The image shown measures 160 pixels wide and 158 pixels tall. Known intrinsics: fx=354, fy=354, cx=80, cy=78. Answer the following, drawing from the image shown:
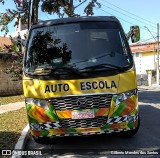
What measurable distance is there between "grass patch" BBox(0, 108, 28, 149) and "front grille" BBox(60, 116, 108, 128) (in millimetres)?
1393

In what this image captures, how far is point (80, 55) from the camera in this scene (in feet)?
22.8

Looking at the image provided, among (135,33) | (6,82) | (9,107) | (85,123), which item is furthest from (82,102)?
(6,82)

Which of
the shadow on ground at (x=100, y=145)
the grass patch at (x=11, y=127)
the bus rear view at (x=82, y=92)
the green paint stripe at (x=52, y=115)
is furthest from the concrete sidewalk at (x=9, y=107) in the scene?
the green paint stripe at (x=52, y=115)

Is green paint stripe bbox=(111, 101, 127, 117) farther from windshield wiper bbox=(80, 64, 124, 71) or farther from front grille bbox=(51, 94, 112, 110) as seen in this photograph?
windshield wiper bbox=(80, 64, 124, 71)

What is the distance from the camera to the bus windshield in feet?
22.2

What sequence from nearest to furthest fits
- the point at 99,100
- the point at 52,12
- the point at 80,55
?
the point at 99,100, the point at 80,55, the point at 52,12

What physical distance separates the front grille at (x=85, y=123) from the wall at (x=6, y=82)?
12.1 m

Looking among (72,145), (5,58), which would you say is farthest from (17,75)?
(72,145)

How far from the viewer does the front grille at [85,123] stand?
21.0 feet

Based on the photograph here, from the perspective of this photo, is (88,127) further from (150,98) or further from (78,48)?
(150,98)

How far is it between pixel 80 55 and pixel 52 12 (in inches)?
382

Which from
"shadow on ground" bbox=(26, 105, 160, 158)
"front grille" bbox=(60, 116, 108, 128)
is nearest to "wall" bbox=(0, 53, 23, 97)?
"shadow on ground" bbox=(26, 105, 160, 158)

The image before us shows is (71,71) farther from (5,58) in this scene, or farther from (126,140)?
(5,58)

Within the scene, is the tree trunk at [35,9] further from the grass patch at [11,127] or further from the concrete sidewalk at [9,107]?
the grass patch at [11,127]
